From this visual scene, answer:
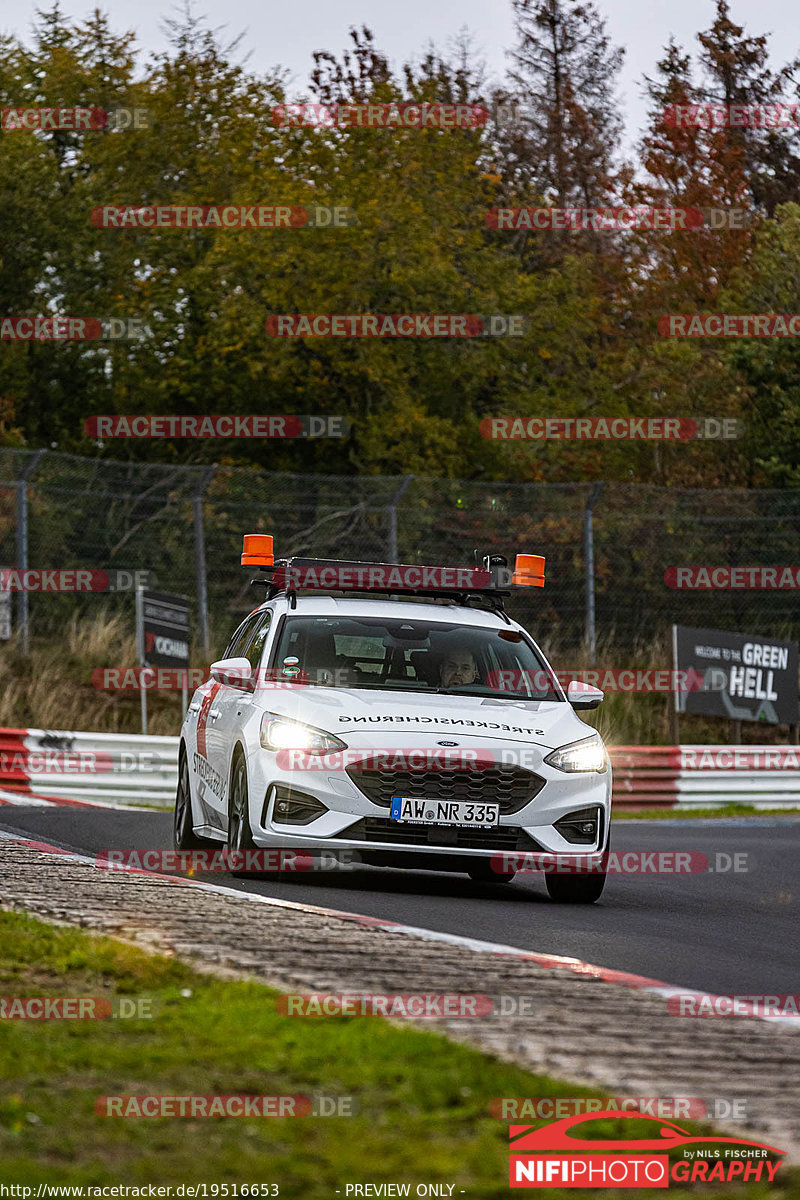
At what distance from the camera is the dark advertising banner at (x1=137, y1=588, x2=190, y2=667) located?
23.8 meters

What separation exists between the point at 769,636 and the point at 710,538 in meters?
1.96

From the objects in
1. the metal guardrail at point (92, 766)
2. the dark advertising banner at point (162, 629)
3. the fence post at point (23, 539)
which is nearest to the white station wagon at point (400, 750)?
the metal guardrail at point (92, 766)

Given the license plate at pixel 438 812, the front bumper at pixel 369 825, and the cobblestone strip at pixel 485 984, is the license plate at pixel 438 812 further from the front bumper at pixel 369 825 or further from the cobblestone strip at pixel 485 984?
the cobblestone strip at pixel 485 984

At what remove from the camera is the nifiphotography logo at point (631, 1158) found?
418cm

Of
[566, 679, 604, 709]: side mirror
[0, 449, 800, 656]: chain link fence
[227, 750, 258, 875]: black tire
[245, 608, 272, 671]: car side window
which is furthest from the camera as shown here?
[0, 449, 800, 656]: chain link fence

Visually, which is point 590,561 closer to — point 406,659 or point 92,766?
point 92,766

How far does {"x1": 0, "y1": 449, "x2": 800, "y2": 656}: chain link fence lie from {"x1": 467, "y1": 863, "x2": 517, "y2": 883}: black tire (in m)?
13.2

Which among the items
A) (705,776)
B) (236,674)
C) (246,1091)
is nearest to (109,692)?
(705,776)

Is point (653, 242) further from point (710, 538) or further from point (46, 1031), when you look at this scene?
point (46, 1031)

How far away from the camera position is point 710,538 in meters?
28.2

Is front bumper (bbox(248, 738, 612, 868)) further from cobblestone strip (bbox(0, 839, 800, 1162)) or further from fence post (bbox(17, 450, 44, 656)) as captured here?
fence post (bbox(17, 450, 44, 656))

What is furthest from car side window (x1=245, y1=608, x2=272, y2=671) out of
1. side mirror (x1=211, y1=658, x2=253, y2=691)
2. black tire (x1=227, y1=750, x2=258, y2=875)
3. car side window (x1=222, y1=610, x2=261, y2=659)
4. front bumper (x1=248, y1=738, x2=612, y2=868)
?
front bumper (x1=248, y1=738, x2=612, y2=868)

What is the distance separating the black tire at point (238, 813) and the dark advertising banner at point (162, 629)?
12.8 m

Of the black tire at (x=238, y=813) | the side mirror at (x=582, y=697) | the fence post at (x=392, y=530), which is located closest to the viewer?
the black tire at (x=238, y=813)
